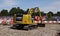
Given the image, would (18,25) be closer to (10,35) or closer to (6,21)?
(10,35)

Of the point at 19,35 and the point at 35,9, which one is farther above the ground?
the point at 35,9

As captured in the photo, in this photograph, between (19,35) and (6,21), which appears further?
(6,21)

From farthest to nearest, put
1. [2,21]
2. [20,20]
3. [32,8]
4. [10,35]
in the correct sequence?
[2,21] < [32,8] < [20,20] < [10,35]

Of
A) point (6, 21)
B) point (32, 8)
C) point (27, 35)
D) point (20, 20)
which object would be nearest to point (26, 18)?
point (20, 20)

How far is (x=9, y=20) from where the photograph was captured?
39.8 metres

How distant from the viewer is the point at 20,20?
2714cm

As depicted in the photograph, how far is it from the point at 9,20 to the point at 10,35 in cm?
1998

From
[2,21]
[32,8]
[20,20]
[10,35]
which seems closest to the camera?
[10,35]

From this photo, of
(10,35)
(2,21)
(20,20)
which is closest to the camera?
(10,35)

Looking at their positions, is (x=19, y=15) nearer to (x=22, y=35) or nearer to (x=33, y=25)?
(x=33, y=25)

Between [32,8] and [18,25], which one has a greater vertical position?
[32,8]

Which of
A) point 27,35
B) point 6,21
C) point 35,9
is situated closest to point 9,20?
point 6,21

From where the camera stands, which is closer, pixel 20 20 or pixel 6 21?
pixel 20 20

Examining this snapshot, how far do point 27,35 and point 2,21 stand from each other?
18.8 m
